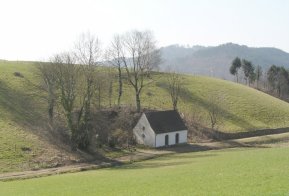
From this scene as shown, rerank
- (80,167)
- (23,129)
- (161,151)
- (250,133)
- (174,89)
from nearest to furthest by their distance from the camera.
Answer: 1. (80,167)
2. (23,129)
3. (161,151)
4. (250,133)
5. (174,89)

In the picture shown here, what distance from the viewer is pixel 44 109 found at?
2911 inches

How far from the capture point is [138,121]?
7162 centimetres

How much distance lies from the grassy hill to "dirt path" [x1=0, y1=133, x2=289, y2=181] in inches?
134

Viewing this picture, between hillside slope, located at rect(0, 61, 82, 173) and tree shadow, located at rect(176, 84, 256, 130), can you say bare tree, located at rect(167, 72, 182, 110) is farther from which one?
hillside slope, located at rect(0, 61, 82, 173)

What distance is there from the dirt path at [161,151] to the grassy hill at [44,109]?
11.2 feet

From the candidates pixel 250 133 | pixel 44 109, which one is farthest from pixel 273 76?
pixel 44 109

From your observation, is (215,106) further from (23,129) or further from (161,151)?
(23,129)

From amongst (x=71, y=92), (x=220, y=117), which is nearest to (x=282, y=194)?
(x=71, y=92)

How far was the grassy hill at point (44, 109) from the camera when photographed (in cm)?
5603

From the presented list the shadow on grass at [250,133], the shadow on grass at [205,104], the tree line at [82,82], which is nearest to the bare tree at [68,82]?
the tree line at [82,82]

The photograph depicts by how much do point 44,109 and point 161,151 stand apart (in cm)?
2238

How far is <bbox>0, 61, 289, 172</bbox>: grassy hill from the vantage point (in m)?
56.0

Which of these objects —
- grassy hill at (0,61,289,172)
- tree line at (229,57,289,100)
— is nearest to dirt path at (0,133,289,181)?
grassy hill at (0,61,289,172)

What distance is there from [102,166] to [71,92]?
46.0 feet
